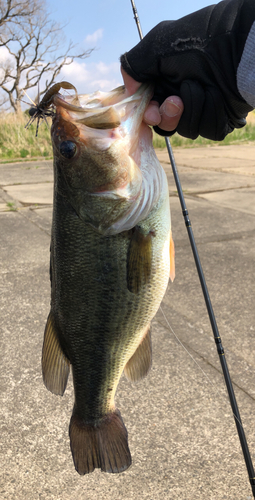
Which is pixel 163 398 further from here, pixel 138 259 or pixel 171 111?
pixel 171 111

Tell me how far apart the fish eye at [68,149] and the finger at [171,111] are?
348 mm

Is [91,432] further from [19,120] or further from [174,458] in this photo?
[19,120]

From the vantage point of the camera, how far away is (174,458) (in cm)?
247

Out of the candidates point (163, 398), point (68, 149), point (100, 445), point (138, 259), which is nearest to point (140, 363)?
point (100, 445)

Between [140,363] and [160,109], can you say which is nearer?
[160,109]

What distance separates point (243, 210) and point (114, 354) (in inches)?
226

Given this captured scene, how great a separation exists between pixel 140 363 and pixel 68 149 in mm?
896

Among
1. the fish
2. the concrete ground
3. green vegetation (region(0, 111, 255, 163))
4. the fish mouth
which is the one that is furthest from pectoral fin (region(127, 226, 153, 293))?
green vegetation (region(0, 111, 255, 163))

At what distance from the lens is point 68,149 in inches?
62.0

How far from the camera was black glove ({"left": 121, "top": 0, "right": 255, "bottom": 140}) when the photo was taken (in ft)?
5.08

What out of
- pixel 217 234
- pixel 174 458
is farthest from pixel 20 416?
pixel 217 234

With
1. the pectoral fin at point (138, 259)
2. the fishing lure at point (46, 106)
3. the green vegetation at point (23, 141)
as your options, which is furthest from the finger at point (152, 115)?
the green vegetation at point (23, 141)

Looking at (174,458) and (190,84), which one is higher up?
(190,84)

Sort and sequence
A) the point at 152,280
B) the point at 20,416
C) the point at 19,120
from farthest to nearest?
the point at 19,120
the point at 20,416
the point at 152,280
